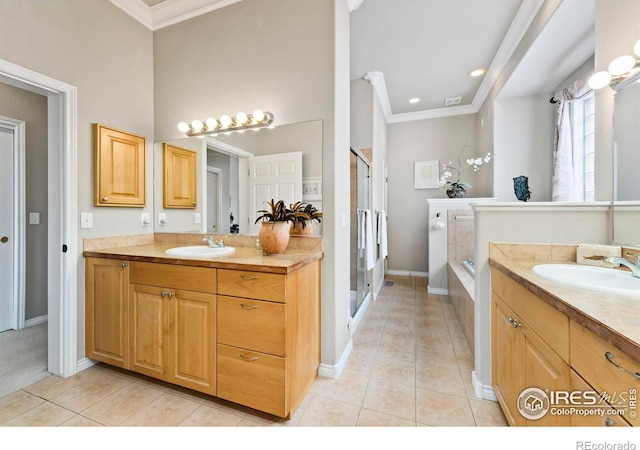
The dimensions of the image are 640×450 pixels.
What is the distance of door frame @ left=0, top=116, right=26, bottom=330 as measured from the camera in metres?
2.50

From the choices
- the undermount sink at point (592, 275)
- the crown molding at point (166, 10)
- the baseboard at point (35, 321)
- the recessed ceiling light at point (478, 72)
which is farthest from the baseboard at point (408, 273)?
the baseboard at point (35, 321)

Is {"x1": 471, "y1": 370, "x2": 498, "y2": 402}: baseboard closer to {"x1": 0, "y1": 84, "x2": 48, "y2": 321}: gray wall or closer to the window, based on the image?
the window

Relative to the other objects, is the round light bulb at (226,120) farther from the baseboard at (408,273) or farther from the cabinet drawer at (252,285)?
the baseboard at (408,273)

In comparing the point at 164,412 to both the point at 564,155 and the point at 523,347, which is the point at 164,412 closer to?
the point at 523,347

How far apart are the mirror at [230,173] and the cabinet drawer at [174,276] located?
61 centimetres

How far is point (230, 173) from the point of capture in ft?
7.12

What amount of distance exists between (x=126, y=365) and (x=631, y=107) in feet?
10.6

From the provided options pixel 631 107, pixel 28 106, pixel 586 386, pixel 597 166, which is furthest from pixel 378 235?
pixel 28 106

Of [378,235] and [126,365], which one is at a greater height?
[378,235]

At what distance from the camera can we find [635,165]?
134 centimetres

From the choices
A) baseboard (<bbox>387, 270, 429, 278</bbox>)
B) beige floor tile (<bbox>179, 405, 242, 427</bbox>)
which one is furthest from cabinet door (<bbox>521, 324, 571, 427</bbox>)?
baseboard (<bbox>387, 270, 429, 278</bbox>)

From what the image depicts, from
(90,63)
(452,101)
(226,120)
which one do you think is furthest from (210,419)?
(452,101)

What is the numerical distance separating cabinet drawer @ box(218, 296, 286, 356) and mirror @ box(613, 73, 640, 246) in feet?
5.74
